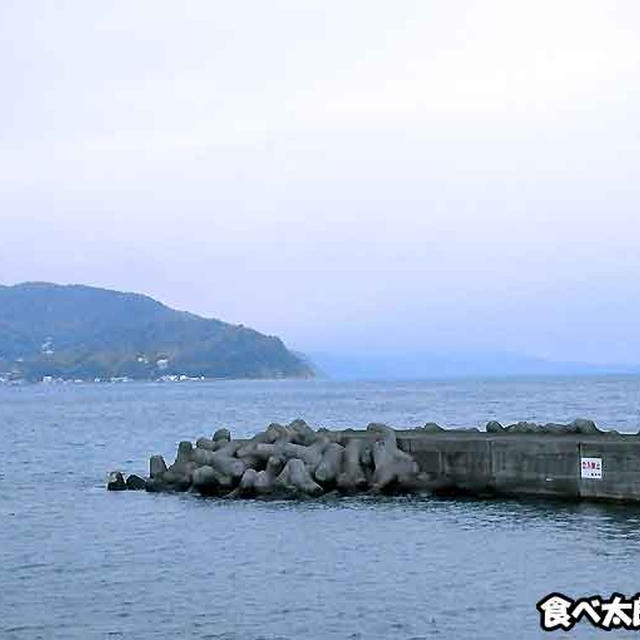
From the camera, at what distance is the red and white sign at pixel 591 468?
2036 centimetres

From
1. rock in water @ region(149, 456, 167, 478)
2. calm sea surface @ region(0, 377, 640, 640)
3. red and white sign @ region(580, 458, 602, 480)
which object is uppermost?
red and white sign @ region(580, 458, 602, 480)

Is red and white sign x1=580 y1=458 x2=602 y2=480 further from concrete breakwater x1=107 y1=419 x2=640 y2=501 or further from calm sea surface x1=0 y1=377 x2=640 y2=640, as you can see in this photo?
calm sea surface x1=0 y1=377 x2=640 y2=640

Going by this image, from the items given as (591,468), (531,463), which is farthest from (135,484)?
(591,468)

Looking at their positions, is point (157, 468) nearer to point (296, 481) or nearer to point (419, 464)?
point (296, 481)

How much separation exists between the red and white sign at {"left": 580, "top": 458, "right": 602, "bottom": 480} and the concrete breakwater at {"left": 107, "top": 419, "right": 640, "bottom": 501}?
2 centimetres

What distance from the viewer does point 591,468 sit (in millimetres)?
20500

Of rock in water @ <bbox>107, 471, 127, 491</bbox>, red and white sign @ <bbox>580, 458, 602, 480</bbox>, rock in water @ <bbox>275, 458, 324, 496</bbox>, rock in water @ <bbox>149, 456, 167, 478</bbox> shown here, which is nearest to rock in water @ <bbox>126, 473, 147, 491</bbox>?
rock in water @ <bbox>107, 471, 127, 491</bbox>

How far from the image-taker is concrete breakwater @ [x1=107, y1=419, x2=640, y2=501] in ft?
67.4

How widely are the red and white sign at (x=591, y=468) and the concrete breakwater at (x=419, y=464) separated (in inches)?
0.7

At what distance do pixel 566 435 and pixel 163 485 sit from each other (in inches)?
363

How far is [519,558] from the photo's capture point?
51.3ft

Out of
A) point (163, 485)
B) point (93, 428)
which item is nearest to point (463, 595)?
point (163, 485)

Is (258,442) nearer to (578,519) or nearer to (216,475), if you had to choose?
(216,475)

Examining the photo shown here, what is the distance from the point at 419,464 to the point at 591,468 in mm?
4253
